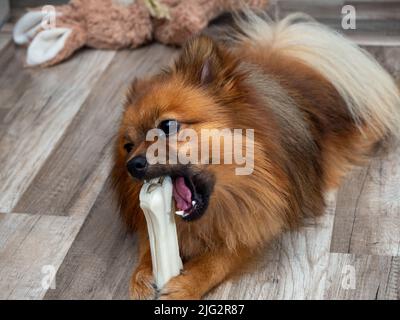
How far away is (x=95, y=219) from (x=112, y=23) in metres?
1.05

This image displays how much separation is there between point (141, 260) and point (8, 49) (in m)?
1.50

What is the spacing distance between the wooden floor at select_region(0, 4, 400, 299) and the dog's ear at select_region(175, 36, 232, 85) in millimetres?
472

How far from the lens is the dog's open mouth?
6.36 feet

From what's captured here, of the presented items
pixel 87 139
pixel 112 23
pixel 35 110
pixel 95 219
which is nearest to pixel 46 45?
pixel 112 23

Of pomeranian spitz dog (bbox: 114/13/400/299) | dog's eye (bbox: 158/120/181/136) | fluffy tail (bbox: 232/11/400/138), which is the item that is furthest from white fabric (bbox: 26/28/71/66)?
dog's eye (bbox: 158/120/181/136)

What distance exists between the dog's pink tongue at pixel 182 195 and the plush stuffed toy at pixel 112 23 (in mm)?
1245

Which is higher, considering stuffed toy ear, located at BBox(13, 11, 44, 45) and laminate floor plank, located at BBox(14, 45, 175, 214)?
stuffed toy ear, located at BBox(13, 11, 44, 45)

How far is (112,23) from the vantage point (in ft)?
10.3

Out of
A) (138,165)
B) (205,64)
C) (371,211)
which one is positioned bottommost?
(371,211)

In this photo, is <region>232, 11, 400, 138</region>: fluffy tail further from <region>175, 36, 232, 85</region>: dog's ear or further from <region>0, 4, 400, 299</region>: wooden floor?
<region>175, 36, 232, 85</region>: dog's ear

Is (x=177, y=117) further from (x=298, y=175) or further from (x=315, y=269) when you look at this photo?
(x=315, y=269)

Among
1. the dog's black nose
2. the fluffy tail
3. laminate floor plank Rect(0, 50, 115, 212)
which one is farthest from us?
laminate floor plank Rect(0, 50, 115, 212)

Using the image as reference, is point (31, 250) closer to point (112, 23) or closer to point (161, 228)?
point (161, 228)
